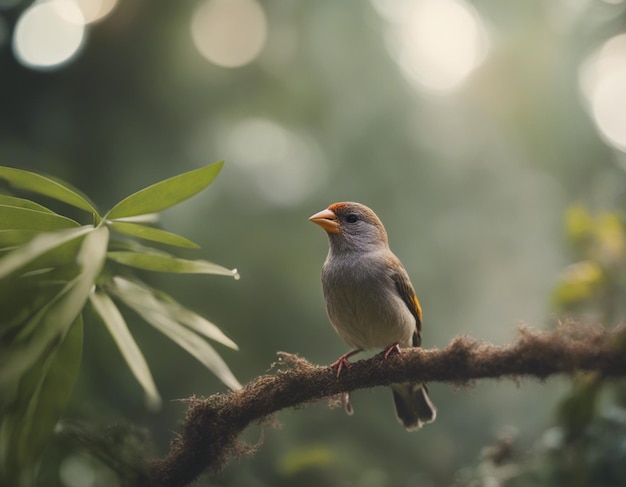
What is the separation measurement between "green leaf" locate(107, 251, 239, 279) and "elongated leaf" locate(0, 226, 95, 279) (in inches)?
12.0

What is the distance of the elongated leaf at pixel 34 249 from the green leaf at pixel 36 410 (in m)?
0.24

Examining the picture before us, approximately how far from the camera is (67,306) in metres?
1.32

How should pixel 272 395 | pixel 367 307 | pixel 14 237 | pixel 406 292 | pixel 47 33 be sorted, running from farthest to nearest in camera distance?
pixel 47 33, pixel 406 292, pixel 367 307, pixel 272 395, pixel 14 237

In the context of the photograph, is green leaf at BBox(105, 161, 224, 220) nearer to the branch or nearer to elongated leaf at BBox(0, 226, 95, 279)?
elongated leaf at BBox(0, 226, 95, 279)

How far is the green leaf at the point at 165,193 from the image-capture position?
5.53 ft

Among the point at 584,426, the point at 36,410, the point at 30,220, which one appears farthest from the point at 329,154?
the point at 36,410

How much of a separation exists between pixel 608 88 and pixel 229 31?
117 inches

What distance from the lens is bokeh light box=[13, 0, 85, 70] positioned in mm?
3666

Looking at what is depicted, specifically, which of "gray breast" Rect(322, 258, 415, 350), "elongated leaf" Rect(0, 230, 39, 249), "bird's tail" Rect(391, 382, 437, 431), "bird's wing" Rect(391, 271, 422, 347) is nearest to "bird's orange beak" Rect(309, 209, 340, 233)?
"gray breast" Rect(322, 258, 415, 350)

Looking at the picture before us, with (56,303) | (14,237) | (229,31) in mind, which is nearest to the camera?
(56,303)

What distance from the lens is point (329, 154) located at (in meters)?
4.67

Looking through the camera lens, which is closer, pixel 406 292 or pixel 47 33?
pixel 406 292

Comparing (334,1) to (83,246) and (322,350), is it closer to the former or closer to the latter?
(322,350)

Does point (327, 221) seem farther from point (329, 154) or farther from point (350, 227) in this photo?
point (329, 154)
